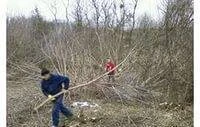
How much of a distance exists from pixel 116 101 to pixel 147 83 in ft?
1.85

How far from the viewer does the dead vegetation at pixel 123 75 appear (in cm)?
420

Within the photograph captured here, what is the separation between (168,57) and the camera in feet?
15.8

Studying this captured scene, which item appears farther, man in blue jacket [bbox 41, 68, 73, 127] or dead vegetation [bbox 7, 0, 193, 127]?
dead vegetation [bbox 7, 0, 193, 127]

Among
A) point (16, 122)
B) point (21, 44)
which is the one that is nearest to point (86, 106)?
point (16, 122)

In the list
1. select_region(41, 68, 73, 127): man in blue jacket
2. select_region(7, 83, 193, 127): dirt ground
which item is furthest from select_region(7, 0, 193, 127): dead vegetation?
select_region(41, 68, 73, 127): man in blue jacket

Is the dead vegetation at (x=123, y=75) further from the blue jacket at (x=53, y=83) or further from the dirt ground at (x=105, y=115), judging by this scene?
the blue jacket at (x=53, y=83)

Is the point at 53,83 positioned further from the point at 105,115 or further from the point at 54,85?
the point at 105,115

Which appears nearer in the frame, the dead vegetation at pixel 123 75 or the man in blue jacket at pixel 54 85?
the man in blue jacket at pixel 54 85

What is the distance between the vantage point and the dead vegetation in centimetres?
420

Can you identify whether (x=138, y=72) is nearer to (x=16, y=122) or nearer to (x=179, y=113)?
(x=179, y=113)

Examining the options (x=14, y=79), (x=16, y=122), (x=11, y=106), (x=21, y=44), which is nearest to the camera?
(x=16, y=122)

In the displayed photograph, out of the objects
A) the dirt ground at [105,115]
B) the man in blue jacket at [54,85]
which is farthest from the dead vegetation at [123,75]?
the man in blue jacket at [54,85]

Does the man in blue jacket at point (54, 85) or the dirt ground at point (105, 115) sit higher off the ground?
the man in blue jacket at point (54, 85)

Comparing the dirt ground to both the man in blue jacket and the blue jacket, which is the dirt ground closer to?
the man in blue jacket
